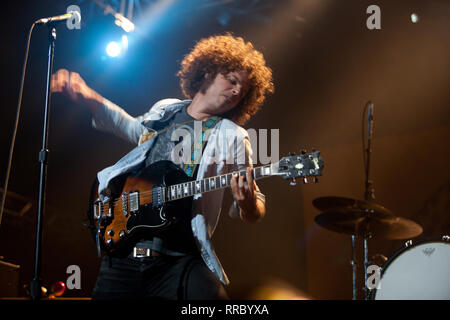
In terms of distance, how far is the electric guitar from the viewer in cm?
215

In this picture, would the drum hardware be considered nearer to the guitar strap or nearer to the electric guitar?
the electric guitar

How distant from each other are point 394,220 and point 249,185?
4.03 feet

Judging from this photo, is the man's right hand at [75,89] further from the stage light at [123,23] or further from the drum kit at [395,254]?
the drum kit at [395,254]

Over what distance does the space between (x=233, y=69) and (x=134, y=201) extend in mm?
1163

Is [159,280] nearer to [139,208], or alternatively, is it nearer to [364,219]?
[139,208]

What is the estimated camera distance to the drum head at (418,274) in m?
2.55

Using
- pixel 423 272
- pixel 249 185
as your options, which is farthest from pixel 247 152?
pixel 423 272

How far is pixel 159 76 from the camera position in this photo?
3990mm

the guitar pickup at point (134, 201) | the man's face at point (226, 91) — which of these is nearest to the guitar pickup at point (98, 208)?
the guitar pickup at point (134, 201)

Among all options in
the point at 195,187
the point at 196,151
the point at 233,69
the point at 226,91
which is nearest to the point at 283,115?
the point at 233,69

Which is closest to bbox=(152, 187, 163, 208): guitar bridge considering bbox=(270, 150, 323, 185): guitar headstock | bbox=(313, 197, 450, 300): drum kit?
bbox=(270, 150, 323, 185): guitar headstock

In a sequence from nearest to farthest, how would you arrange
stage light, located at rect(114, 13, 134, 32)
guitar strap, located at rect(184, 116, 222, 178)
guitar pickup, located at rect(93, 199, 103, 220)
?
guitar strap, located at rect(184, 116, 222, 178), guitar pickup, located at rect(93, 199, 103, 220), stage light, located at rect(114, 13, 134, 32)

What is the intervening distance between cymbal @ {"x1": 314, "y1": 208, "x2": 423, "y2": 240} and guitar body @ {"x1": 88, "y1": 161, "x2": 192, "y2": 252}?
1.11 meters

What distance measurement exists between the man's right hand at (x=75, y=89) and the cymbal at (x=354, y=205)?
184 centimetres
